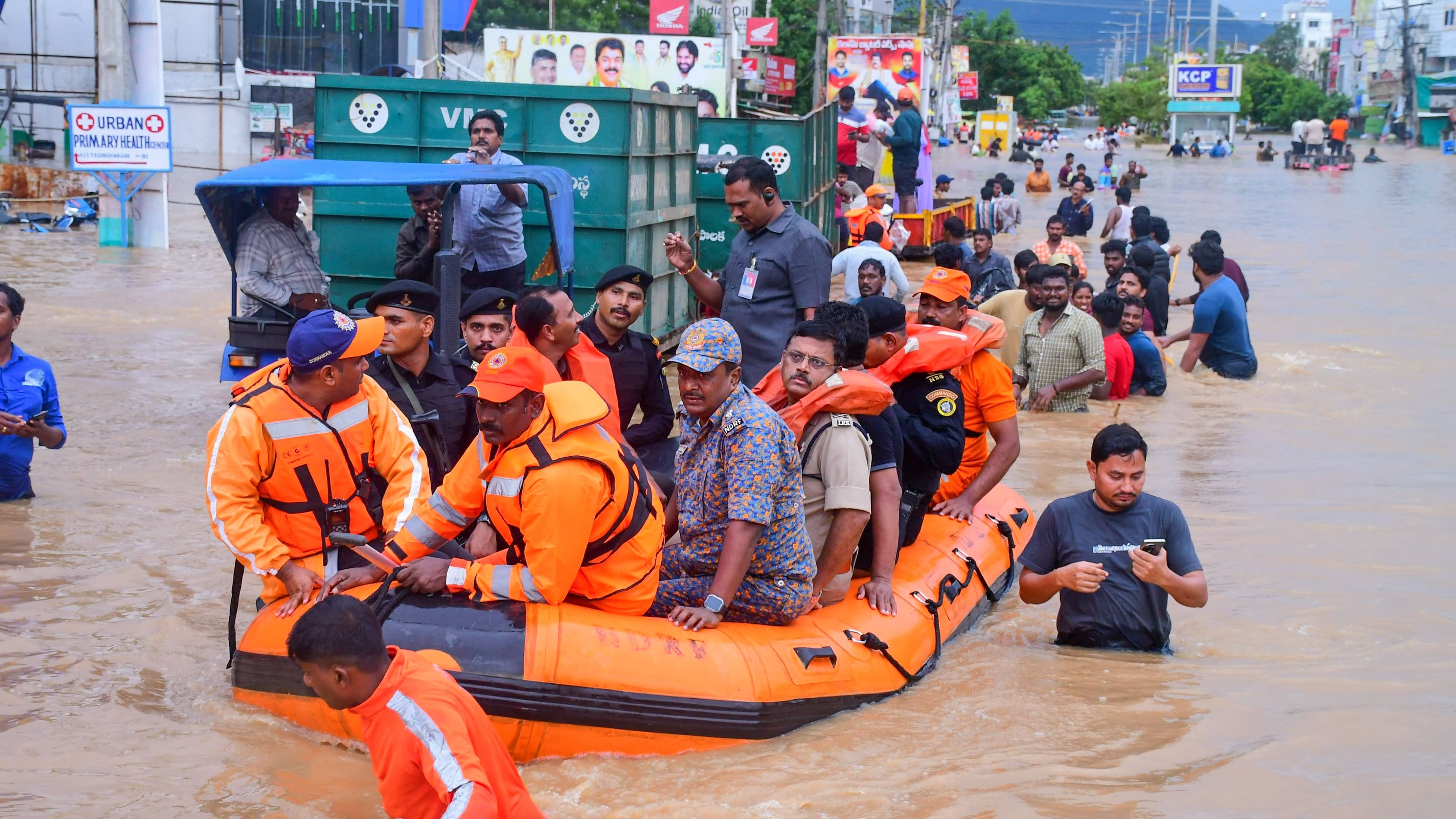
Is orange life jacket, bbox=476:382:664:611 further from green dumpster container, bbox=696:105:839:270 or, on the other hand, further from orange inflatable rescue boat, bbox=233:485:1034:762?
green dumpster container, bbox=696:105:839:270

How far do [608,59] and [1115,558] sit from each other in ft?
101

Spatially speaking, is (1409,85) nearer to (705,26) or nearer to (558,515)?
(705,26)

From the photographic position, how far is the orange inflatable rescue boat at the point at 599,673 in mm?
4500

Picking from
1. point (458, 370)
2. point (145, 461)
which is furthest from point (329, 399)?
point (145, 461)

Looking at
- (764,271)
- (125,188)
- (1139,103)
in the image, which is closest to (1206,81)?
(1139,103)

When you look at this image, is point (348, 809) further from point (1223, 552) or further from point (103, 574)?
point (1223, 552)

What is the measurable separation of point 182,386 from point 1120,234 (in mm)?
13734

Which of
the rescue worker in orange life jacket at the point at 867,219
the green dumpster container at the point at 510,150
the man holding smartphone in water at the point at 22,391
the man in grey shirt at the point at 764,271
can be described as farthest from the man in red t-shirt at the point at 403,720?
the rescue worker in orange life jacket at the point at 867,219

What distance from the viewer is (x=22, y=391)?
674cm

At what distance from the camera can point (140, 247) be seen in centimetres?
1950

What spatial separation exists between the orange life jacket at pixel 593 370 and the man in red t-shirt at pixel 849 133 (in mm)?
13145

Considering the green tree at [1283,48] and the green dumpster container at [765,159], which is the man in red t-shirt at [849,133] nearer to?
the green dumpster container at [765,159]

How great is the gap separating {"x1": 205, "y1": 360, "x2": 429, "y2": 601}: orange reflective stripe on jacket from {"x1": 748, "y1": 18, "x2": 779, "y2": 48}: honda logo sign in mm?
38823

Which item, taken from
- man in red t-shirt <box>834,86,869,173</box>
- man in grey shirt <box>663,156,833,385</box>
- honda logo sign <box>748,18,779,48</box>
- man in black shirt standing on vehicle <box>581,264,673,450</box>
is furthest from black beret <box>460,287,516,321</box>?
honda logo sign <box>748,18,779,48</box>
